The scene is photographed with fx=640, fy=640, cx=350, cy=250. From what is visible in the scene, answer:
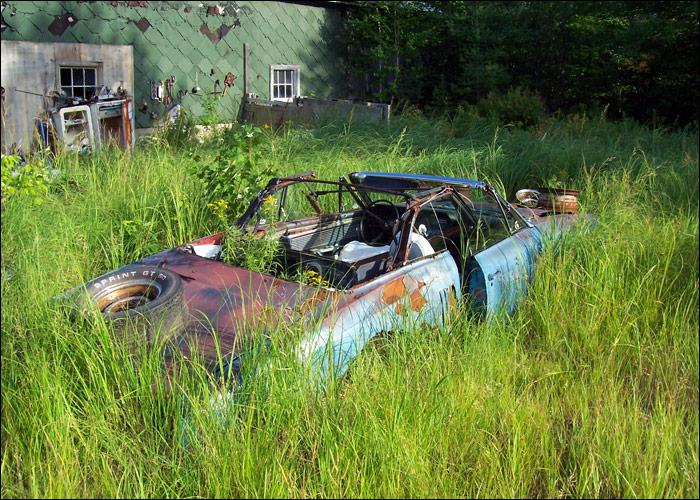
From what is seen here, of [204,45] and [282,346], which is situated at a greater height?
[204,45]

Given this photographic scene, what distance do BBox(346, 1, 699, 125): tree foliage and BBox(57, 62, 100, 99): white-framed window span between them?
696cm

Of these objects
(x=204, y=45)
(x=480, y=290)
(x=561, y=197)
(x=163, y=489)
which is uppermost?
(x=204, y=45)

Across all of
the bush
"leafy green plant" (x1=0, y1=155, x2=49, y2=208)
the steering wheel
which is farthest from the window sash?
"leafy green plant" (x1=0, y1=155, x2=49, y2=208)

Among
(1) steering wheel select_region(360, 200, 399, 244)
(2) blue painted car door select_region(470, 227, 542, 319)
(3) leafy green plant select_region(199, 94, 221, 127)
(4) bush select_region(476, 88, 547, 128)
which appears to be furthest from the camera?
(4) bush select_region(476, 88, 547, 128)

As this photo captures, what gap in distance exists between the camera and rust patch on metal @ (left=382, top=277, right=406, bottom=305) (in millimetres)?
3729

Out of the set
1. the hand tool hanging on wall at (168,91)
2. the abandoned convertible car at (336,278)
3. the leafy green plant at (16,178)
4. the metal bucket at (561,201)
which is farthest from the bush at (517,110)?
the leafy green plant at (16,178)

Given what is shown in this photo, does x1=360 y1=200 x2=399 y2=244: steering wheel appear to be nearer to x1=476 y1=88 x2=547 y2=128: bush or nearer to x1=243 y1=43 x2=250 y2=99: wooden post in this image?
x1=476 y1=88 x2=547 y2=128: bush

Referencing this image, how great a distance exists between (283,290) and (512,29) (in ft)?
43.9

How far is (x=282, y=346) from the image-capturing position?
3.10m

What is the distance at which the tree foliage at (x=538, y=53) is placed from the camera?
14.2 meters

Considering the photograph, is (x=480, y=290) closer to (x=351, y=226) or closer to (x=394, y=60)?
(x=351, y=226)

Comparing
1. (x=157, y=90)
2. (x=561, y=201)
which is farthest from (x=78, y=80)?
(x=561, y=201)

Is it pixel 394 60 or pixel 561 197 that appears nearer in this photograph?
pixel 561 197

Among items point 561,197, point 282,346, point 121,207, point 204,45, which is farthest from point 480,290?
point 204,45
